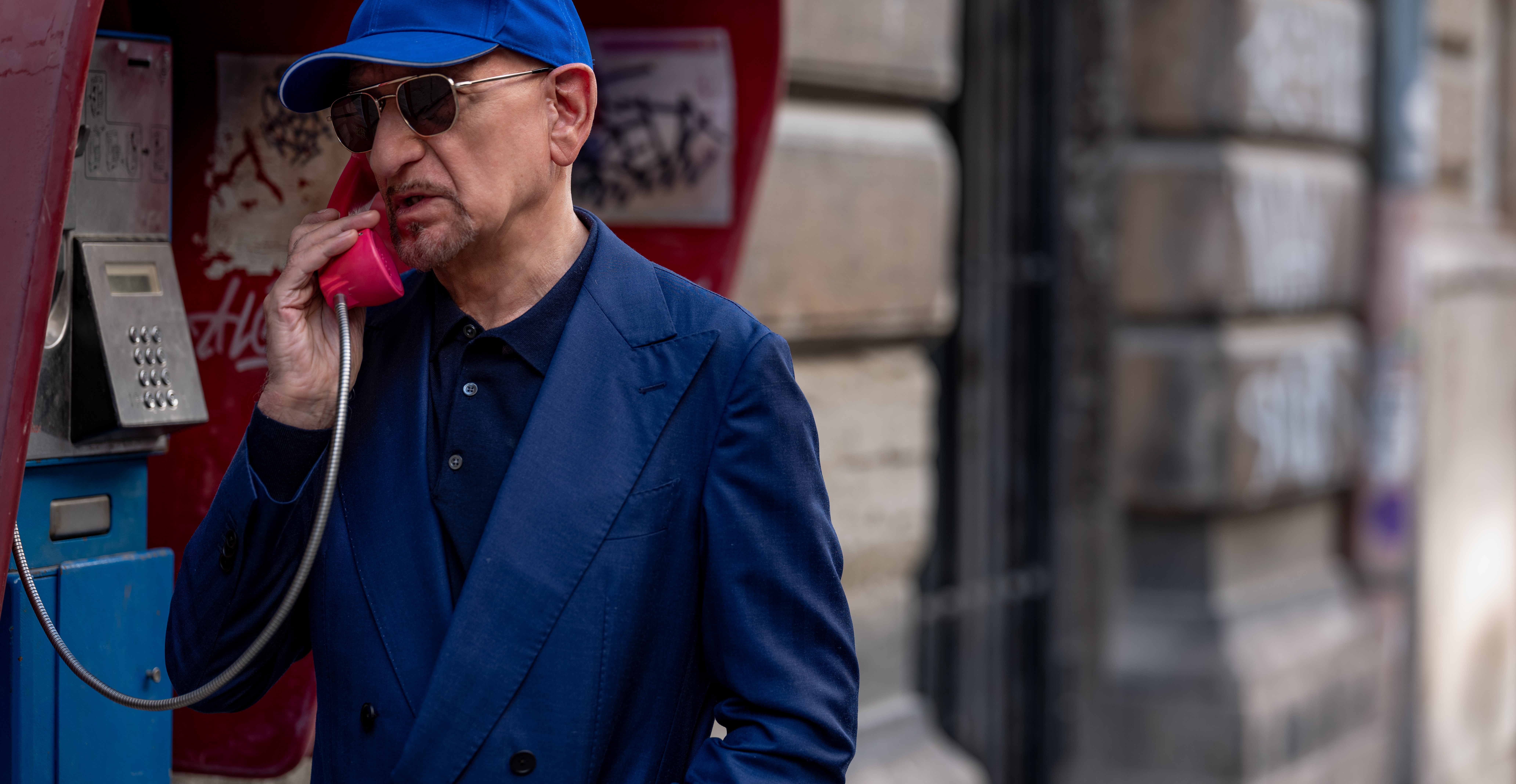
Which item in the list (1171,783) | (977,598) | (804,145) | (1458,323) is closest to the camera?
(804,145)

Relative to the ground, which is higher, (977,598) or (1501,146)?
(1501,146)

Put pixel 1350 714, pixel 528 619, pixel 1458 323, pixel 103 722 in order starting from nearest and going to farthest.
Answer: pixel 528 619 → pixel 103 722 → pixel 1350 714 → pixel 1458 323

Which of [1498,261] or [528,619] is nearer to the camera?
[528,619]

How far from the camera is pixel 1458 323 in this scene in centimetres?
557

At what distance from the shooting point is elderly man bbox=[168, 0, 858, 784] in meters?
1.30

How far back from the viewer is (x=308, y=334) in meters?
1.39

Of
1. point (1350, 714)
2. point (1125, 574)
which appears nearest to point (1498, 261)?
point (1350, 714)

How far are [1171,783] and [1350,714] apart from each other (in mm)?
736

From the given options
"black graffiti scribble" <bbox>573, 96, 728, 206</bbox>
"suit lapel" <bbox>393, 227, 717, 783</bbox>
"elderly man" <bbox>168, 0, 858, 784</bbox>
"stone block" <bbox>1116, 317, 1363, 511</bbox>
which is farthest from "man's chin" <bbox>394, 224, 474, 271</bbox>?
"stone block" <bbox>1116, 317, 1363, 511</bbox>

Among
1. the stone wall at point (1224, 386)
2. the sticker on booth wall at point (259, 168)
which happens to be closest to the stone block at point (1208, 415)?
the stone wall at point (1224, 386)

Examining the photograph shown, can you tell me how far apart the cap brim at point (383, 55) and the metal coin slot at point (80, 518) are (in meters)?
0.51

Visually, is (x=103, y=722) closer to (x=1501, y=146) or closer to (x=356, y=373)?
(x=356, y=373)

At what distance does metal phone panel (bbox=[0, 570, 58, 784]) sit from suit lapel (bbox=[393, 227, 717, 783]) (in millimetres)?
534

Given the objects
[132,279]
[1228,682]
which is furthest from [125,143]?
[1228,682]
